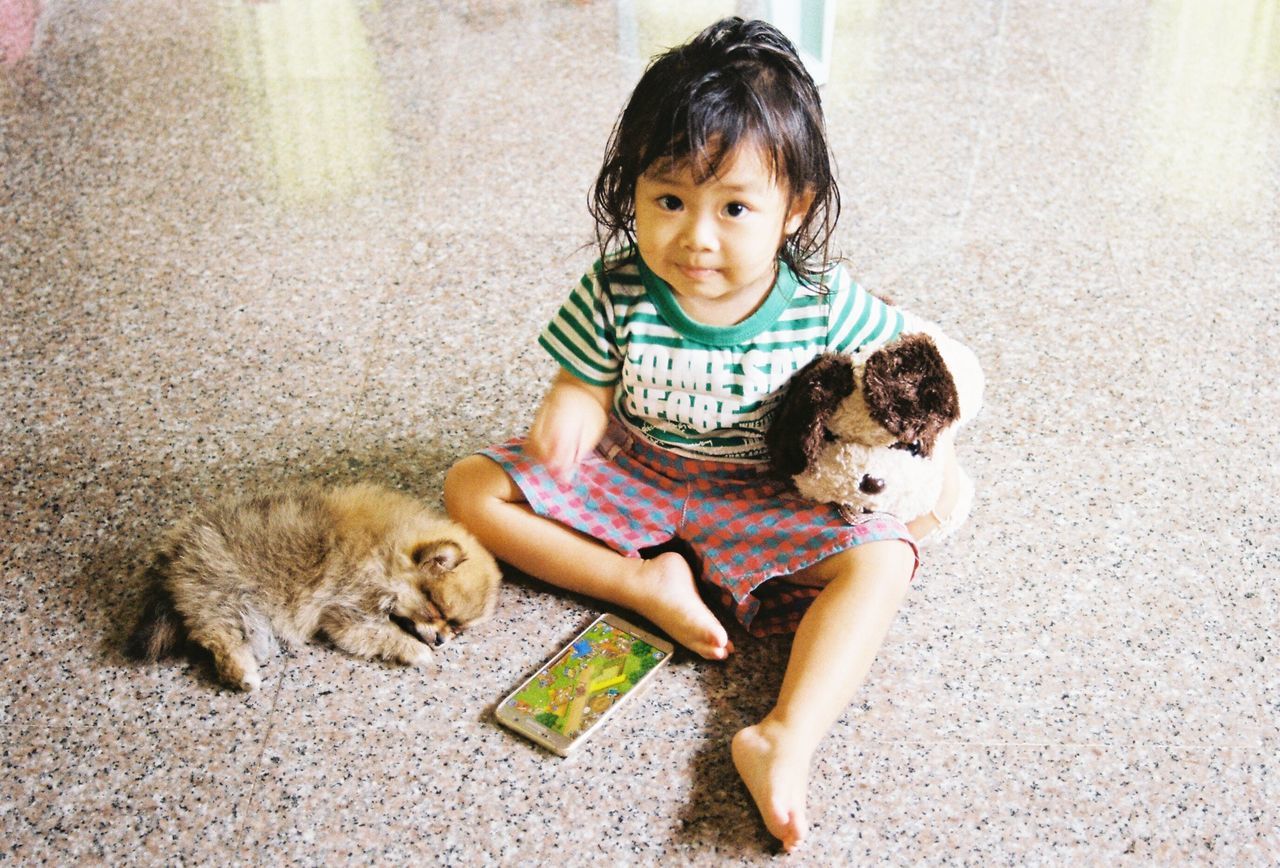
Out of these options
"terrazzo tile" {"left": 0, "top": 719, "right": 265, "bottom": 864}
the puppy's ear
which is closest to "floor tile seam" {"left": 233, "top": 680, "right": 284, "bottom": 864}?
"terrazzo tile" {"left": 0, "top": 719, "right": 265, "bottom": 864}

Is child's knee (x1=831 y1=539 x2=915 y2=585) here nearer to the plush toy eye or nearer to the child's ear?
the plush toy eye

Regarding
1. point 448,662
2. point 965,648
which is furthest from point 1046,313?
point 448,662

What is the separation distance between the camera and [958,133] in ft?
5.79

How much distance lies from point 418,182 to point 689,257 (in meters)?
0.83

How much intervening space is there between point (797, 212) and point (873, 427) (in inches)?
7.1

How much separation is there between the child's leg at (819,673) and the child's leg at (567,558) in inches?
3.3

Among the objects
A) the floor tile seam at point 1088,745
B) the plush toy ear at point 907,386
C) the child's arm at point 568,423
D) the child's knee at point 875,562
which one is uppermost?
the plush toy ear at point 907,386

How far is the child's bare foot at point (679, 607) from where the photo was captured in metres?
0.99

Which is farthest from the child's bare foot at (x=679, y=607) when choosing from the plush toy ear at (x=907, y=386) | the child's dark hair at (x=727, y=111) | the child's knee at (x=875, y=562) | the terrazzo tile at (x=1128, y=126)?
the terrazzo tile at (x=1128, y=126)

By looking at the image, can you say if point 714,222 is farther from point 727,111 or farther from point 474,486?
point 474,486

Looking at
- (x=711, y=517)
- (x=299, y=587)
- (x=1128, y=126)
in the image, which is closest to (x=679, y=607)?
(x=711, y=517)

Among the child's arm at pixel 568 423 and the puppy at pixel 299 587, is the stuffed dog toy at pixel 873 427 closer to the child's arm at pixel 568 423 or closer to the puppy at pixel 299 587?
the child's arm at pixel 568 423

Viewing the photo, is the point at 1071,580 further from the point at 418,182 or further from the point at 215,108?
the point at 215,108

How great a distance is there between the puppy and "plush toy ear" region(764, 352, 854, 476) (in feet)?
0.93
